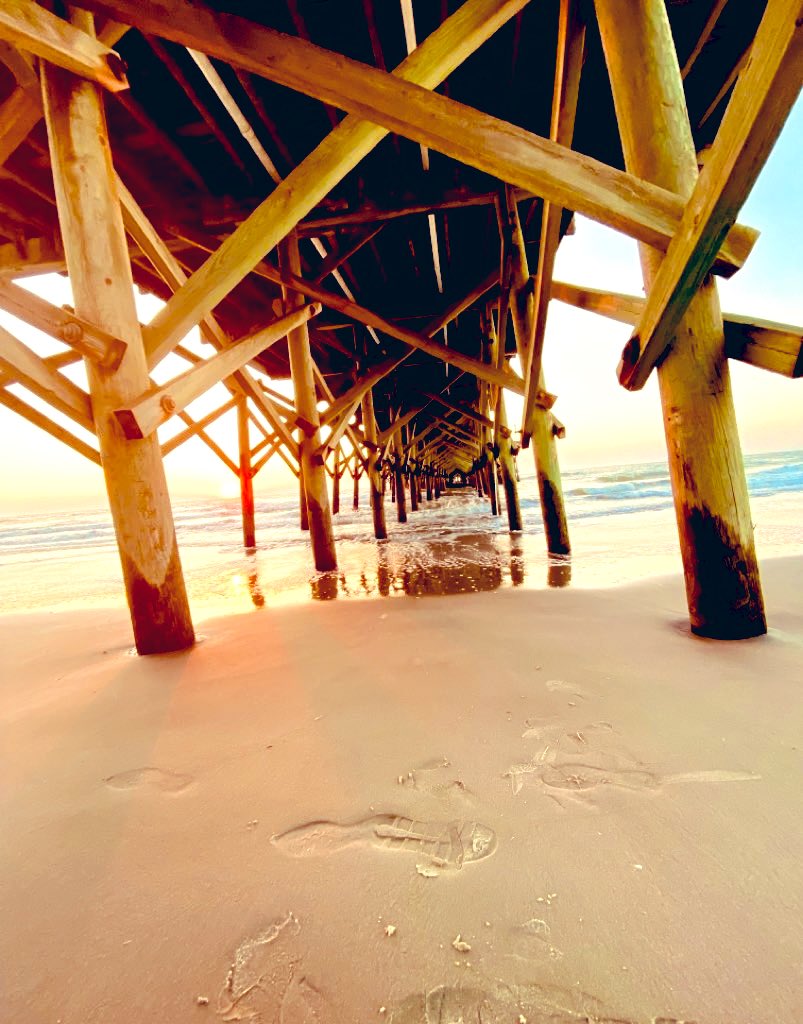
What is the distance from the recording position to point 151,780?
1129 millimetres

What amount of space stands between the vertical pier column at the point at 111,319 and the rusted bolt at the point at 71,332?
15cm

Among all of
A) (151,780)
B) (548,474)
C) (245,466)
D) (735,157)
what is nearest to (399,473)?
(245,466)

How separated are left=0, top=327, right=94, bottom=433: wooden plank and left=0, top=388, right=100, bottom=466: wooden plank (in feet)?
1.30

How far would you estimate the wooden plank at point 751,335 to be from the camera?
1449 millimetres

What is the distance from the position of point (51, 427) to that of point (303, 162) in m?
1.87

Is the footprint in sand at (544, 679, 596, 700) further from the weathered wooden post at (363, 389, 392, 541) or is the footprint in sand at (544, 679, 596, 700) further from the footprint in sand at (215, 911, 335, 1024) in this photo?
the weathered wooden post at (363, 389, 392, 541)

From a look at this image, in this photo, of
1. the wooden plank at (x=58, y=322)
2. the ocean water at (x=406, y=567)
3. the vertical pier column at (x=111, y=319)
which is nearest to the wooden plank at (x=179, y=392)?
the vertical pier column at (x=111, y=319)

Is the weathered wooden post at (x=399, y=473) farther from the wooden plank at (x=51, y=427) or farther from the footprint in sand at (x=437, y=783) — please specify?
the footprint in sand at (x=437, y=783)

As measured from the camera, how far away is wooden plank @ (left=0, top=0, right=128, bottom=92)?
1638mm

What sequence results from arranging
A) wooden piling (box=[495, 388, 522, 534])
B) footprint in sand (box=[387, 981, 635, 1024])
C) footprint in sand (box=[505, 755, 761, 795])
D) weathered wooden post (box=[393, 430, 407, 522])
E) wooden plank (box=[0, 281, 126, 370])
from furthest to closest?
1. weathered wooden post (box=[393, 430, 407, 522])
2. wooden piling (box=[495, 388, 522, 534])
3. wooden plank (box=[0, 281, 126, 370])
4. footprint in sand (box=[505, 755, 761, 795])
5. footprint in sand (box=[387, 981, 635, 1024])

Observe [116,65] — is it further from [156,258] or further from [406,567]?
[406,567]

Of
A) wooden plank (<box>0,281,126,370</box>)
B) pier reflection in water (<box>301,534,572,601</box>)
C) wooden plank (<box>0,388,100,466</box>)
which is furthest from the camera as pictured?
pier reflection in water (<box>301,534,572,601</box>)

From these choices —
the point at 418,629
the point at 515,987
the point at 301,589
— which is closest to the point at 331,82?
the point at 418,629

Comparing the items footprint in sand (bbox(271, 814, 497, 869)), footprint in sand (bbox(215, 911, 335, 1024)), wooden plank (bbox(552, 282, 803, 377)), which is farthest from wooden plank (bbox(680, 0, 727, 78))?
footprint in sand (bbox(215, 911, 335, 1024))
